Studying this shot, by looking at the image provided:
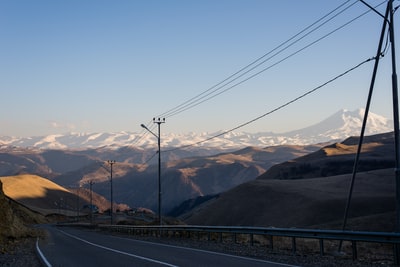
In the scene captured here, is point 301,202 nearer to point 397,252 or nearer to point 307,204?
point 307,204

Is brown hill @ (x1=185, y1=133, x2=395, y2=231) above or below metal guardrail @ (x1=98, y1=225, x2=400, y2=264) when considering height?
above

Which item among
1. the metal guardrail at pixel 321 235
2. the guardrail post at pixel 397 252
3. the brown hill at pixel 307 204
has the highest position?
the brown hill at pixel 307 204

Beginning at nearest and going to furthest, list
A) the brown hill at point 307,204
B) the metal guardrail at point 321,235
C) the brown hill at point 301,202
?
1. the metal guardrail at point 321,235
2. the brown hill at point 307,204
3. the brown hill at point 301,202

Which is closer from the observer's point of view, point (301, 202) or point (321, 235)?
point (321, 235)

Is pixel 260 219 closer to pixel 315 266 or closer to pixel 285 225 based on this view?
pixel 285 225

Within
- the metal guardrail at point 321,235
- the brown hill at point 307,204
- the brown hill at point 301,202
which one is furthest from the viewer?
the brown hill at point 301,202

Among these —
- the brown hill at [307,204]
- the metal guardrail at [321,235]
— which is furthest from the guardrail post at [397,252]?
the brown hill at [307,204]

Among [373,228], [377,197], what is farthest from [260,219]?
[373,228]

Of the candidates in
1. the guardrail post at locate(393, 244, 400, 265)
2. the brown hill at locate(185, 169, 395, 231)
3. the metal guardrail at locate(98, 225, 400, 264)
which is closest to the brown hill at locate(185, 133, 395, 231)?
the brown hill at locate(185, 169, 395, 231)

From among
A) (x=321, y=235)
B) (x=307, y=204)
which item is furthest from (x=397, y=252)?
(x=307, y=204)

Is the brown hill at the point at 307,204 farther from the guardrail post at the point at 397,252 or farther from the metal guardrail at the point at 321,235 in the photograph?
the guardrail post at the point at 397,252

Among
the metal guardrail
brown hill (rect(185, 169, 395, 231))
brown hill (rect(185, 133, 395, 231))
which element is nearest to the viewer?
the metal guardrail

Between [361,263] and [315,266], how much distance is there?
2434 millimetres

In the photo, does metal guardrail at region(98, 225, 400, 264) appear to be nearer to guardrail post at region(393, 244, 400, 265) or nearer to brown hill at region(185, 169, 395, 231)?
guardrail post at region(393, 244, 400, 265)
